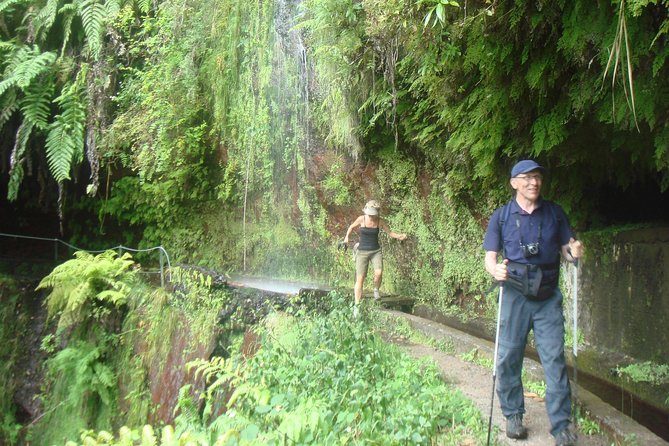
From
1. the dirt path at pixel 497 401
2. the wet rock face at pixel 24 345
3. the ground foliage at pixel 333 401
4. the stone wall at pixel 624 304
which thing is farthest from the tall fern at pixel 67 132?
the stone wall at pixel 624 304

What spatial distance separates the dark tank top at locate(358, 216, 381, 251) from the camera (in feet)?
28.4

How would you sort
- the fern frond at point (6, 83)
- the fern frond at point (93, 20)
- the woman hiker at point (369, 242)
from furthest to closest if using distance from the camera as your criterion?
the fern frond at point (93, 20) → the fern frond at point (6, 83) → the woman hiker at point (369, 242)

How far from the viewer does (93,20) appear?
34.7 feet

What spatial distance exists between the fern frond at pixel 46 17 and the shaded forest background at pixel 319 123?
8 cm

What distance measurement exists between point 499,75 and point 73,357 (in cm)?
757

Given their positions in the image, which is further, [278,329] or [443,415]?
[278,329]

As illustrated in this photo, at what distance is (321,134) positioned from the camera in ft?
36.1

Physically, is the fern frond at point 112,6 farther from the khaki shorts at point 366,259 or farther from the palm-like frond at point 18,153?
the khaki shorts at point 366,259

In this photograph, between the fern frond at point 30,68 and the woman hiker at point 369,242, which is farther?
the fern frond at point 30,68

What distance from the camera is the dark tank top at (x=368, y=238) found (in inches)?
341

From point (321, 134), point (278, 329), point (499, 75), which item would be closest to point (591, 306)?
point (499, 75)

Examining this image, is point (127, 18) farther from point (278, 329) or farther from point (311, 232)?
point (278, 329)

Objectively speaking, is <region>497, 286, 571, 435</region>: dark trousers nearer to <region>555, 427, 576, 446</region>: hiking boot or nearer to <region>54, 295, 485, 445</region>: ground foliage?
<region>555, 427, 576, 446</region>: hiking boot

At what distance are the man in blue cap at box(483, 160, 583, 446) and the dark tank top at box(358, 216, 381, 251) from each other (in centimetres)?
462
